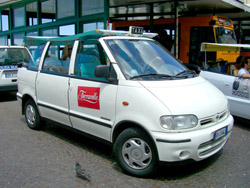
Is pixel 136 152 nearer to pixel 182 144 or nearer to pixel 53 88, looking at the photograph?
pixel 182 144

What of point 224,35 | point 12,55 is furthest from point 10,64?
point 224,35

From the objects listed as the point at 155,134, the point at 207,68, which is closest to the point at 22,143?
the point at 155,134

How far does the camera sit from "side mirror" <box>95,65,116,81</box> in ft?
12.3

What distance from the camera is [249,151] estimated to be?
4586 mm

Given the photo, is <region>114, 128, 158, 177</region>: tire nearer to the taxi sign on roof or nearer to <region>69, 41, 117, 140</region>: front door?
<region>69, 41, 117, 140</region>: front door

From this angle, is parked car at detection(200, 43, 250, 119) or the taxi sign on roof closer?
the taxi sign on roof

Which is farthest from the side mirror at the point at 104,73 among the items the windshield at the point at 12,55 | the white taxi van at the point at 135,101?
the windshield at the point at 12,55

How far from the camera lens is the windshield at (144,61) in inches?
150

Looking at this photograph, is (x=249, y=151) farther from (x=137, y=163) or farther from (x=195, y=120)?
(x=137, y=163)

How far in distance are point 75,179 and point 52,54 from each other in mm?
2628

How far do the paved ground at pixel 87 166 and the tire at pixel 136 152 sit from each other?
0.14 metres

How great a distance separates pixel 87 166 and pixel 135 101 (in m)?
1.27

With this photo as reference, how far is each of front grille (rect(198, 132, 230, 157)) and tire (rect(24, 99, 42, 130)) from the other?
3458 mm

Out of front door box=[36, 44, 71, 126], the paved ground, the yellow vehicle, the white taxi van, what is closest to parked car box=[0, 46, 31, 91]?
the paved ground
